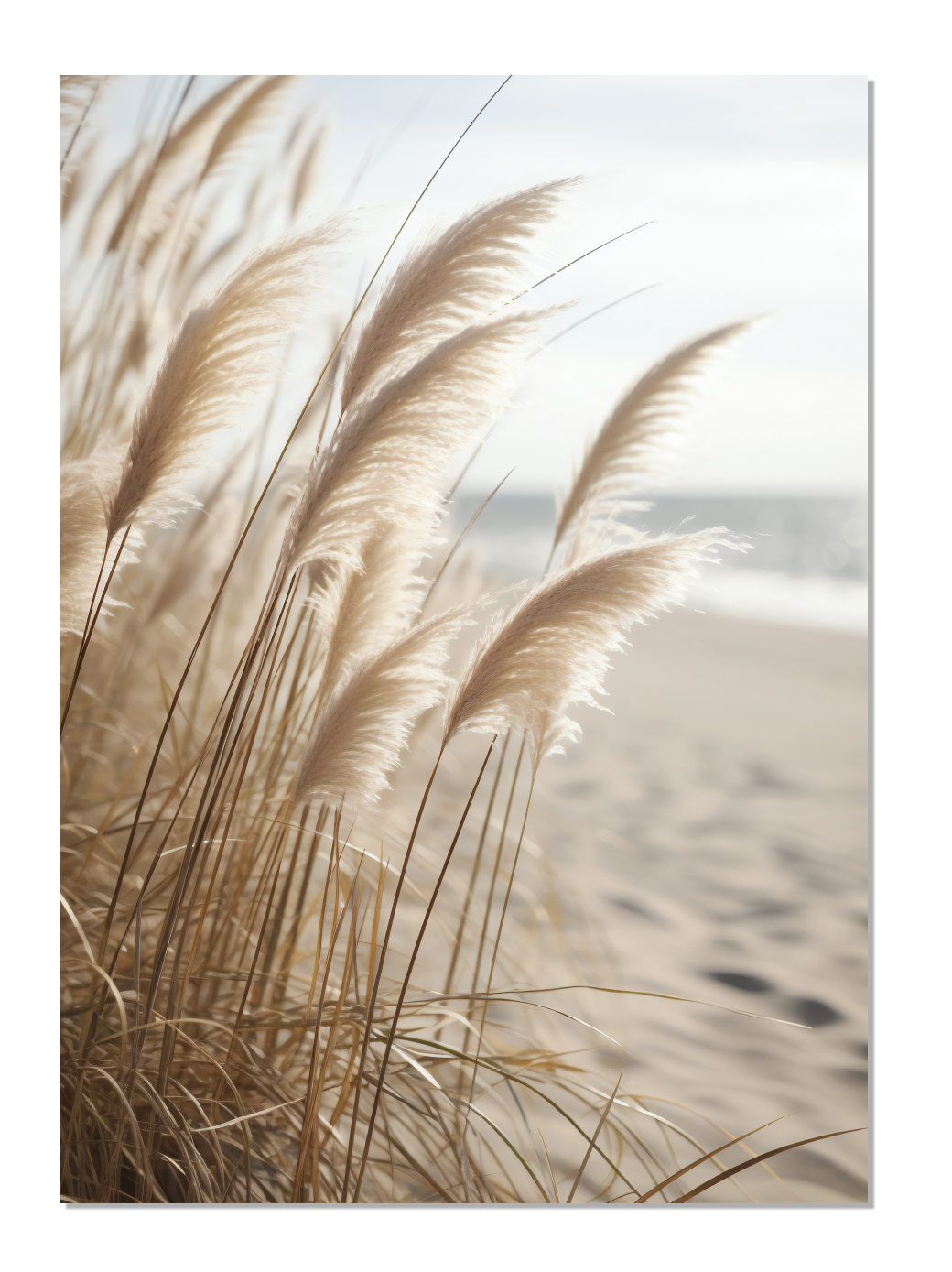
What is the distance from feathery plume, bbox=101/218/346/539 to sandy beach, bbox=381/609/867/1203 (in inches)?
31.2

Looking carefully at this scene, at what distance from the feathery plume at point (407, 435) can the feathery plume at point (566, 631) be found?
0.54 feet

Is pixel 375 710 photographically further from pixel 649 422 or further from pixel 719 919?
pixel 719 919

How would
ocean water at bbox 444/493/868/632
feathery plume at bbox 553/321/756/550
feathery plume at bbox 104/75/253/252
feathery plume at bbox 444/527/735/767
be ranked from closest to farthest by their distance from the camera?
feathery plume at bbox 444/527/735/767, feathery plume at bbox 553/321/756/550, feathery plume at bbox 104/75/253/252, ocean water at bbox 444/493/868/632

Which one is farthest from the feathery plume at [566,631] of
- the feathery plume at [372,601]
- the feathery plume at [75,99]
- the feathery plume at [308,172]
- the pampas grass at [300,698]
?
the feathery plume at [75,99]

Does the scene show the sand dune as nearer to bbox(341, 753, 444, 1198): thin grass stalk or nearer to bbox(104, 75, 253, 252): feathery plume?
bbox(341, 753, 444, 1198): thin grass stalk

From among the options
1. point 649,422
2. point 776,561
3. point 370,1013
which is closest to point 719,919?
point 370,1013

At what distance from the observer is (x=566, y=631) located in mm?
825

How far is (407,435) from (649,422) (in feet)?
1.19

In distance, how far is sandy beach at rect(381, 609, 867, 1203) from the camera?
1.14 metres

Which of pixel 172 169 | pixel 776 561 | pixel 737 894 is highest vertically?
pixel 776 561

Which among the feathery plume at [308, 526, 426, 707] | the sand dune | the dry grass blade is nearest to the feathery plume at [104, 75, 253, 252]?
the feathery plume at [308, 526, 426, 707]
